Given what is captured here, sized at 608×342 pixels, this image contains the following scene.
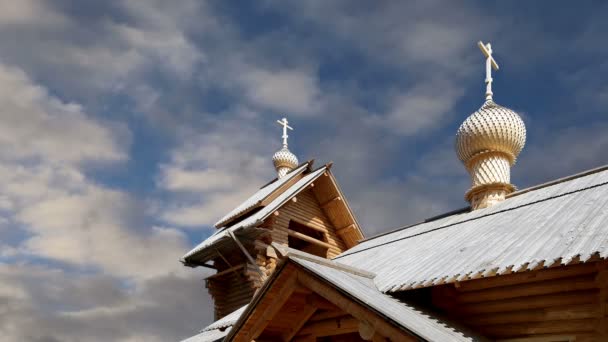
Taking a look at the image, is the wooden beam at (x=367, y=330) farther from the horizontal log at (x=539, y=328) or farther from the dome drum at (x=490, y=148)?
the dome drum at (x=490, y=148)

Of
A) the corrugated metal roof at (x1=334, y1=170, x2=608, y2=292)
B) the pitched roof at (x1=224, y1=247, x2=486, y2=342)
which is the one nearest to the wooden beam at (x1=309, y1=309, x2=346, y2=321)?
the pitched roof at (x1=224, y1=247, x2=486, y2=342)

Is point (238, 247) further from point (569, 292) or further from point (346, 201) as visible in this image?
point (569, 292)

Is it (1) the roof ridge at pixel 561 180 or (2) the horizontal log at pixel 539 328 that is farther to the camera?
(1) the roof ridge at pixel 561 180

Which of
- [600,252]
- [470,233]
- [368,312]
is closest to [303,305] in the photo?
[368,312]

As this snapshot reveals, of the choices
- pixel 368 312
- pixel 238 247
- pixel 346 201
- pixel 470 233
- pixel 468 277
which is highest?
pixel 346 201

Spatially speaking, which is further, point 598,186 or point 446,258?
point 598,186

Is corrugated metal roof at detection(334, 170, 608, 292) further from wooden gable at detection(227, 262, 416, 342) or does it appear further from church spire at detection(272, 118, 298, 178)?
church spire at detection(272, 118, 298, 178)

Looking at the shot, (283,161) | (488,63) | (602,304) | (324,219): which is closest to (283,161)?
(283,161)

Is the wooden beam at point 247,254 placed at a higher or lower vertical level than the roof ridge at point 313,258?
higher

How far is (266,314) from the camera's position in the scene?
7.69 m

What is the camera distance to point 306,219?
18.0 meters

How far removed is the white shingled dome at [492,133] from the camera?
40.4 feet

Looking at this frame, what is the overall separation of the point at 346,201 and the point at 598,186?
10168 mm

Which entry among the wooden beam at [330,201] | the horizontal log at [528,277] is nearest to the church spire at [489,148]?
the horizontal log at [528,277]
